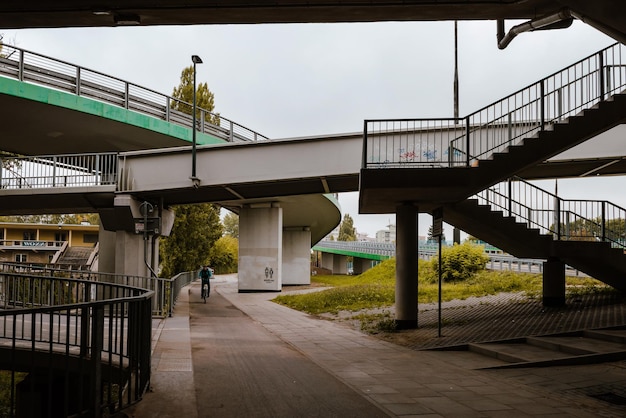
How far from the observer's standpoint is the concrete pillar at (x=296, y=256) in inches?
1772

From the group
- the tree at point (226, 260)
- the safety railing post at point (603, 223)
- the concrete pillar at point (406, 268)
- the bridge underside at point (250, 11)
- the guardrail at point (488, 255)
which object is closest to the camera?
the bridge underside at point (250, 11)

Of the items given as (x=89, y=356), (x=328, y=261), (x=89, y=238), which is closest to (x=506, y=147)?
(x=89, y=356)

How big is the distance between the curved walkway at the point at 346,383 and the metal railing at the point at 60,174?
9.55 metres

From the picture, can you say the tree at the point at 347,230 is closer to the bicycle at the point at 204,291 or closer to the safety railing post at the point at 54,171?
the bicycle at the point at 204,291

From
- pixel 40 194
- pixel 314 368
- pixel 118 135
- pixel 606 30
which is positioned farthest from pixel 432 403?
pixel 118 135

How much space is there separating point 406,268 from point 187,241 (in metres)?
30.3

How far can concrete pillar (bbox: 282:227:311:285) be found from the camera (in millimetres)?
45000

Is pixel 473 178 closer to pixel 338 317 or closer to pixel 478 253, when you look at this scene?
pixel 338 317

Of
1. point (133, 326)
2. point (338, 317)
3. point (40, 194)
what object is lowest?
point (338, 317)

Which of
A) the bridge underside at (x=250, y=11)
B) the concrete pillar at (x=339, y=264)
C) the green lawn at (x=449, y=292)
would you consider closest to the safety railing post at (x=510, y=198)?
the green lawn at (x=449, y=292)

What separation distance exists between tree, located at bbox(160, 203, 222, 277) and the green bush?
774 inches

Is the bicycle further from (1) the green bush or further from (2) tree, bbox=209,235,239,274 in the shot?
(2) tree, bbox=209,235,239,274

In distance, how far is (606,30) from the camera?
729cm

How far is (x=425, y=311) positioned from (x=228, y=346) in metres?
8.46
